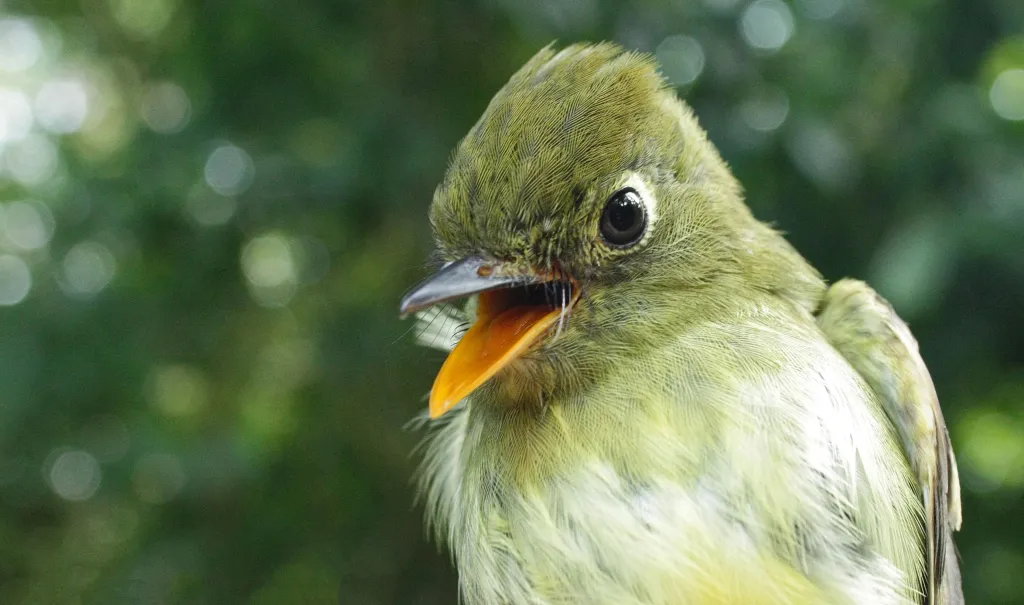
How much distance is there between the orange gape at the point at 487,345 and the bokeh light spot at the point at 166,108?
95.2 inches

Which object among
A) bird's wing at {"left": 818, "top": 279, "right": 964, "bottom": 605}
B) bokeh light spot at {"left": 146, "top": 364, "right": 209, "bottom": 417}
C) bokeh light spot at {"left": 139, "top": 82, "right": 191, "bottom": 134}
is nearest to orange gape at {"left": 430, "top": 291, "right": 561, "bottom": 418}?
bird's wing at {"left": 818, "top": 279, "right": 964, "bottom": 605}

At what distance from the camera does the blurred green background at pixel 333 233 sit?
2914mm

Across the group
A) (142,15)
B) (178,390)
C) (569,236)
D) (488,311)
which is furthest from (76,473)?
(569,236)

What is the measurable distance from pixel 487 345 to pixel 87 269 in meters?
2.88

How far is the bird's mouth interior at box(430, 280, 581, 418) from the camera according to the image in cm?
154

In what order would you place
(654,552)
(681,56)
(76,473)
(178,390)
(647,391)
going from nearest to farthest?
(654,552)
(647,391)
(681,56)
(76,473)
(178,390)

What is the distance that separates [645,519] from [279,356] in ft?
12.9

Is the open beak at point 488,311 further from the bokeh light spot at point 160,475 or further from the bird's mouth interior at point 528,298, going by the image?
the bokeh light spot at point 160,475

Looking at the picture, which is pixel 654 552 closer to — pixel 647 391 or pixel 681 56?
pixel 647 391

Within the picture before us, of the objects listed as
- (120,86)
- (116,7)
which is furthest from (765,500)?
(120,86)

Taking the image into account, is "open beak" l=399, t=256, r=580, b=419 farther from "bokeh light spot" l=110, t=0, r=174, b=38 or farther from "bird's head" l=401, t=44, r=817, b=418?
"bokeh light spot" l=110, t=0, r=174, b=38

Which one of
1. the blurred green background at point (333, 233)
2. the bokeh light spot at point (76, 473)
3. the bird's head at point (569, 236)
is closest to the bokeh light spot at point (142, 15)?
the blurred green background at point (333, 233)

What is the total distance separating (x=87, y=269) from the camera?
383cm

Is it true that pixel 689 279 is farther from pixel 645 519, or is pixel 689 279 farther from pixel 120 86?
pixel 120 86
